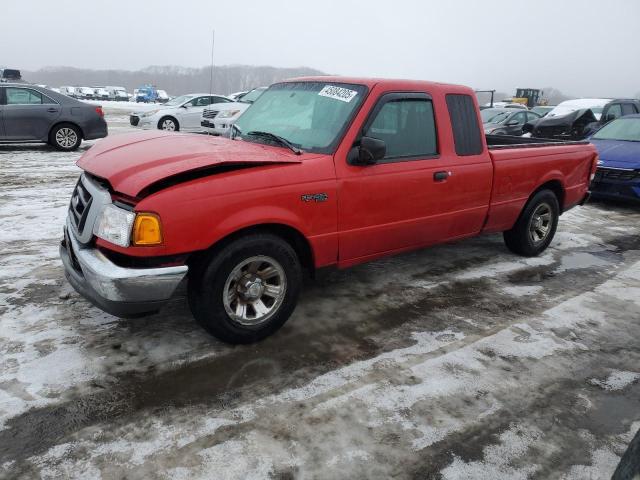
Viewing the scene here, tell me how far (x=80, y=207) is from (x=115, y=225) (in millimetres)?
701

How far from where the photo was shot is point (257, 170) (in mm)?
3318

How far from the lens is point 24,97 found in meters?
11.3

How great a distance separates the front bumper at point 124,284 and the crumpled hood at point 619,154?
7906 mm

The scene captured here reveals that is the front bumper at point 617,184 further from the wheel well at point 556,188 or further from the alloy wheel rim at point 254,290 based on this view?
the alloy wheel rim at point 254,290

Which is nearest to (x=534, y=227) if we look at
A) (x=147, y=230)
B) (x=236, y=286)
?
(x=236, y=286)

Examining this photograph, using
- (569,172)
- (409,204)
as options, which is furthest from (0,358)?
(569,172)

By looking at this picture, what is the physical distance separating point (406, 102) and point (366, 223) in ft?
3.67

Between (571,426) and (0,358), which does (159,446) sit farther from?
(571,426)

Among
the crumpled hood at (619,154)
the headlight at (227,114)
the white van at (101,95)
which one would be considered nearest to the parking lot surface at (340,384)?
the crumpled hood at (619,154)

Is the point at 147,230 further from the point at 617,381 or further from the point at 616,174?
the point at 616,174

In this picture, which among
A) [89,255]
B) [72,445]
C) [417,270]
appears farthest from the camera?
[417,270]

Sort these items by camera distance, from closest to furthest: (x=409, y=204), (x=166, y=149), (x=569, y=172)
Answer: (x=166, y=149) < (x=409, y=204) < (x=569, y=172)

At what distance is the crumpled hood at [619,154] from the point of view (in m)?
8.21

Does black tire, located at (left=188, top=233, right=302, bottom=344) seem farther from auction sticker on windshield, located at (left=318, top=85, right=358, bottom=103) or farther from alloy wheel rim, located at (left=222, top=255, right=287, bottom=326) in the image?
auction sticker on windshield, located at (left=318, top=85, right=358, bottom=103)
